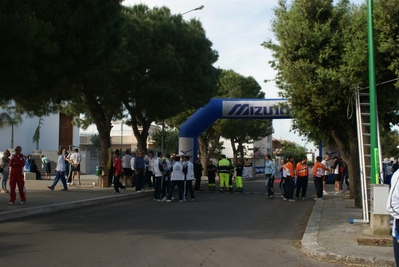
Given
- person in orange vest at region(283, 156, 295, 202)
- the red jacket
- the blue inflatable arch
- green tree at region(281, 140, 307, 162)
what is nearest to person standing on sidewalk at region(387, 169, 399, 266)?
the red jacket

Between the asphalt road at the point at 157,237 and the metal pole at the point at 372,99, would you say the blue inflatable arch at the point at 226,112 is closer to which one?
the asphalt road at the point at 157,237

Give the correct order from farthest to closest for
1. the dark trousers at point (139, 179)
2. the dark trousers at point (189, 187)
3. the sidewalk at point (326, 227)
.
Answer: the dark trousers at point (139, 179), the dark trousers at point (189, 187), the sidewalk at point (326, 227)

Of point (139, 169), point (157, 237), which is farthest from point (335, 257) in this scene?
point (139, 169)

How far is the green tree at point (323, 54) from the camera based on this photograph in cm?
1126

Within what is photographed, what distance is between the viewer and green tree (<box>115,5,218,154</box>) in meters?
20.8

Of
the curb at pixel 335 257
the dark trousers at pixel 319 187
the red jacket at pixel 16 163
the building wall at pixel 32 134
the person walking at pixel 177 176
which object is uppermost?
the building wall at pixel 32 134

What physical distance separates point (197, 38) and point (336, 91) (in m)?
14.3

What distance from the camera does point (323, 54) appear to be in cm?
1166

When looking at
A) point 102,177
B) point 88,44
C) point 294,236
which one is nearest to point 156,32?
point 102,177

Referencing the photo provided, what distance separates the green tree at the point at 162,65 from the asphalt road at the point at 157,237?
8230 millimetres

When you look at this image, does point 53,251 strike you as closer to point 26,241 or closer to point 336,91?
point 26,241

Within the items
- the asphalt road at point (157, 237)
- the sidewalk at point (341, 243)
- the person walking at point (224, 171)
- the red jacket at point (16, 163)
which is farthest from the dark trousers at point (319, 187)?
the red jacket at point (16, 163)

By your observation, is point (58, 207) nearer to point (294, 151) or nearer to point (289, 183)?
point (289, 183)

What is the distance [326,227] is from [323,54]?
14.0 ft
